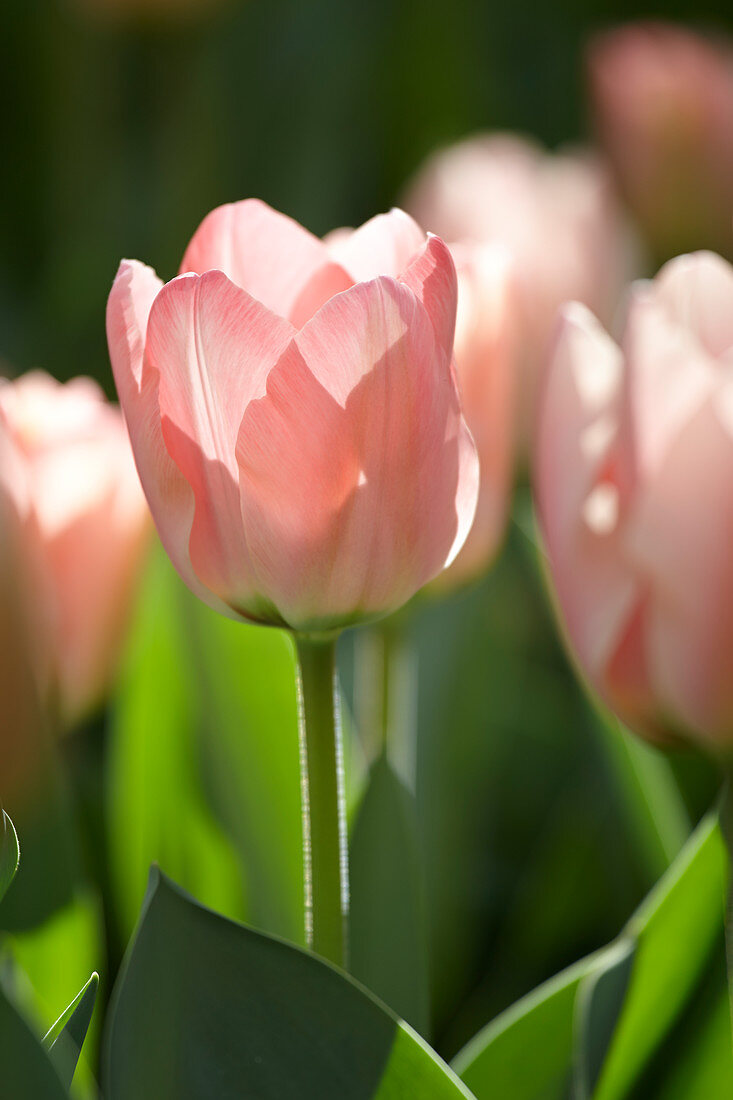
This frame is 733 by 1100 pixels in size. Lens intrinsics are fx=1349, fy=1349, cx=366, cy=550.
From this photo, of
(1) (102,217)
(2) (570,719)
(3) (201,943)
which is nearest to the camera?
(3) (201,943)

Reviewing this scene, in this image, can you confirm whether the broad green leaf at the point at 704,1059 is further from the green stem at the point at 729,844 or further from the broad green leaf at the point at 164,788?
the broad green leaf at the point at 164,788

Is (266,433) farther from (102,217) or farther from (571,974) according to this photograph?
(102,217)

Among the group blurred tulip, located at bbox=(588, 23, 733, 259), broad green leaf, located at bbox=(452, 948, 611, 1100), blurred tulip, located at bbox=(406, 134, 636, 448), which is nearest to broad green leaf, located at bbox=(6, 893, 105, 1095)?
broad green leaf, located at bbox=(452, 948, 611, 1100)

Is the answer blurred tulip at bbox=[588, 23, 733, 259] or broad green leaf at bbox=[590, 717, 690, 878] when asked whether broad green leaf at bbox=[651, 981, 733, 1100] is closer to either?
broad green leaf at bbox=[590, 717, 690, 878]

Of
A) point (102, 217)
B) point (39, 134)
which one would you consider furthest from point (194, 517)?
point (39, 134)

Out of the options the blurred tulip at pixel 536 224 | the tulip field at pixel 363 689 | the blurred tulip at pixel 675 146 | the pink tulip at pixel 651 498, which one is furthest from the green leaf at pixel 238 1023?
the blurred tulip at pixel 675 146
